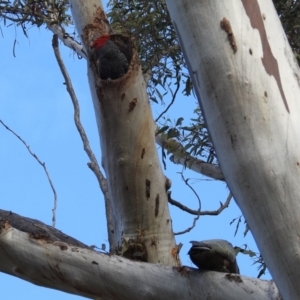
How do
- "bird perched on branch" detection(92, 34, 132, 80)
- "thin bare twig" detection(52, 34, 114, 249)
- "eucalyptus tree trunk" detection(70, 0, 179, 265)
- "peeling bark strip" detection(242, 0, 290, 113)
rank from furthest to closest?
"thin bare twig" detection(52, 34, 114, 249), "bird perched on branch" detection(92, 34, 132, 80), "eucalyptus tree trunk" detection(70, 0, 179, 265), "peeling bark strip" detection(242, 0, 290, 113)

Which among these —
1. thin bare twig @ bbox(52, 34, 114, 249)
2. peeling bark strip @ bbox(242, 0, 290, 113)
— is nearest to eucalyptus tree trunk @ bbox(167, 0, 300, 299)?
peeling bark strip @ bbox(242, 0, 290, 113)

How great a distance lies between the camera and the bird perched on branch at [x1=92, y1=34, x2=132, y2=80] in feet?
6.68

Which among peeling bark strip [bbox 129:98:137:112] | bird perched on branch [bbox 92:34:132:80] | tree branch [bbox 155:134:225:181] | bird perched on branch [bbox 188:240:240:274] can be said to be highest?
tree branch [bbox 155:134:225:181]

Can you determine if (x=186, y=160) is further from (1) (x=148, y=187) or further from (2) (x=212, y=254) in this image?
(2) (x=212, y=254)

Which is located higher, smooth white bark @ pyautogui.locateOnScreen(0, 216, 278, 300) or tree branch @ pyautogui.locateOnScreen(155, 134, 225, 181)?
tree branch @ pyautogui.locateOnScreen(155, 134, 225, 181)

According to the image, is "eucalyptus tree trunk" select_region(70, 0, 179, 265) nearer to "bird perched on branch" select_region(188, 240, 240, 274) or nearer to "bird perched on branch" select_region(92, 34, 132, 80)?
"bird perched on branch" select_region(92, 34, 132, 80)

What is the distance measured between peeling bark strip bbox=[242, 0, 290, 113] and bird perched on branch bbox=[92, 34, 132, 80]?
80 cm

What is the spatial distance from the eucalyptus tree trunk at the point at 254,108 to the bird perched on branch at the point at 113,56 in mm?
728

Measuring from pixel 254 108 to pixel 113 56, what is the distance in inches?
38.7

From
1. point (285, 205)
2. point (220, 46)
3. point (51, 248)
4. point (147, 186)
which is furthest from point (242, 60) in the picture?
point (147, 186)

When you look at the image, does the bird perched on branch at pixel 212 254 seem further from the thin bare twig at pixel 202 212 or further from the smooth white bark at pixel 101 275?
the thin bare twig at pixel 202 212

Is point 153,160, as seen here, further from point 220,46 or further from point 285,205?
point 285,205

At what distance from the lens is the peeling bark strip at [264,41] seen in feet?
3.94

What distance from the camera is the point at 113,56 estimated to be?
2062 mm
